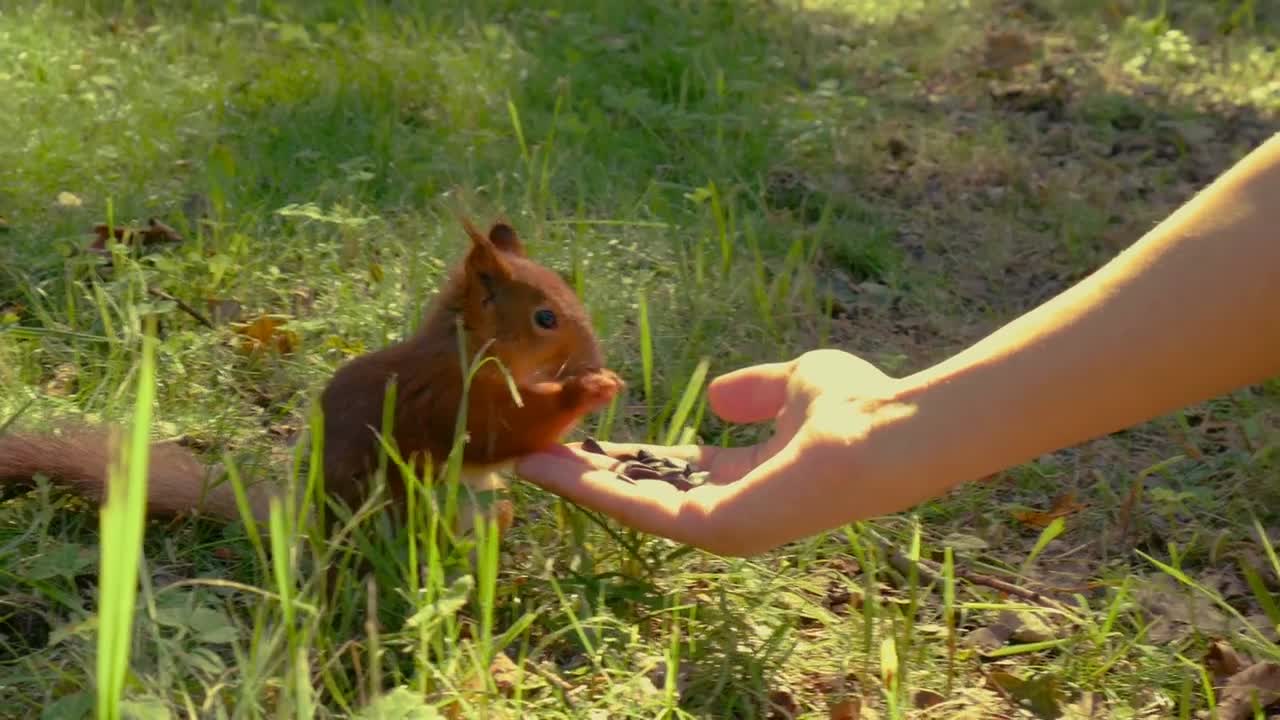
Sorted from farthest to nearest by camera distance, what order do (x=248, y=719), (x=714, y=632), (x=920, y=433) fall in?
1. (x=714, y=632)
2. (x=920, y=433)
3. (x=248, y=719)

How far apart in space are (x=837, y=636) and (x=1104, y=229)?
7.39 ft

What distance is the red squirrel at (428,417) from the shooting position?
2354 mm

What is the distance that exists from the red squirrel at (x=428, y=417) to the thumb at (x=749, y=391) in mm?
175

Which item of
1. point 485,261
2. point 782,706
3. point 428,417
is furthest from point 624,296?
point 782,706

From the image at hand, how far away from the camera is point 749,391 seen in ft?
8.01

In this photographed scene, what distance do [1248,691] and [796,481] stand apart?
751 mm

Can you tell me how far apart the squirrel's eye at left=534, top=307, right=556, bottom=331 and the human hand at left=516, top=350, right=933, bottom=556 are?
0.80 ft

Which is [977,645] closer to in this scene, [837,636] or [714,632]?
[837,636]

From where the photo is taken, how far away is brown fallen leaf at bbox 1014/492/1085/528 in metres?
2.76

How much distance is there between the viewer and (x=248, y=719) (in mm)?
1781

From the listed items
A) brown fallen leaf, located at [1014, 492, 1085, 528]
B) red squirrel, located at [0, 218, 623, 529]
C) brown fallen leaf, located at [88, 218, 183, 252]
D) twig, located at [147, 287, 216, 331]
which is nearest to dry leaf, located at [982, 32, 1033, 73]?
brown fallen leaf, located at [1014, 492, 1085, 528]

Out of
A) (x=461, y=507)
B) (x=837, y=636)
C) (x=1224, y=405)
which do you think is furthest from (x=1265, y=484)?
(x=461, y=507)

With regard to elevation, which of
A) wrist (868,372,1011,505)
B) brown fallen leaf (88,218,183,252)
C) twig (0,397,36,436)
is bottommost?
twig (0,397,36,436)

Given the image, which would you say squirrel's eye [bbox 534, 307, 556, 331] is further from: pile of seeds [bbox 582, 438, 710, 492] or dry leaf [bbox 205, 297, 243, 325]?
dry leaf [bbox 205, 297, 243, 325]
